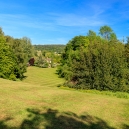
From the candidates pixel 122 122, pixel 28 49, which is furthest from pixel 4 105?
pixel 28 49

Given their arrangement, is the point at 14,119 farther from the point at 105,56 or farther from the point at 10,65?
the point at 10,65

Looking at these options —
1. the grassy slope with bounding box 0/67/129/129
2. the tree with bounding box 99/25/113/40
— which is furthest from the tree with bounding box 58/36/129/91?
the tree with bounding box 99/25/113/40

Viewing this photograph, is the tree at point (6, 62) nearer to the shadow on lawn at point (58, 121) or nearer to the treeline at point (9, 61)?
the treeline at point (9, 61)

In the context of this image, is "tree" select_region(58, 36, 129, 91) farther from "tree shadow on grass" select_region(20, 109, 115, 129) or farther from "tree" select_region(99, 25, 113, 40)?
"tree" select_region(99, 25, 113, 40)

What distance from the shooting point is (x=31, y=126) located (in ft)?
20.6

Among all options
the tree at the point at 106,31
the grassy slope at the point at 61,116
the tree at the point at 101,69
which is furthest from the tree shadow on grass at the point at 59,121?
the tree at the point at 106,31

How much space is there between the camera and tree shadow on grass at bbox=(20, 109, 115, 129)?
648 centimetres

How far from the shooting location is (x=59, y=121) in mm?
7043

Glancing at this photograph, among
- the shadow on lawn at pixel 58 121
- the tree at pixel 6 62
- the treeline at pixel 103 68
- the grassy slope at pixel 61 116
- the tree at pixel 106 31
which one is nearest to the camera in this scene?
the shadow on lawn at pixel 58 121

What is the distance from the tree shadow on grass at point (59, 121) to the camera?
6484 mm

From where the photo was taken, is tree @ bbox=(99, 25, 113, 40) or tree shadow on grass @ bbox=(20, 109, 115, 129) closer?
tree shadow on grass @ bbox=(20, 109, 115, 129)

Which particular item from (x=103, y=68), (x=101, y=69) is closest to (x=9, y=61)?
(x=101, y=69)

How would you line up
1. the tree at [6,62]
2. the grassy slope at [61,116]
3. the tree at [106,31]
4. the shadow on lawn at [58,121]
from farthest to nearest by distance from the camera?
the tree at [106,31]
the tree at [6,62]
the grassy slope at [61,116]
the shadow on lawn at [58,121]

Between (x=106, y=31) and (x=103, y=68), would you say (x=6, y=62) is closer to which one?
(x=103, y=68)
